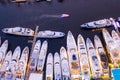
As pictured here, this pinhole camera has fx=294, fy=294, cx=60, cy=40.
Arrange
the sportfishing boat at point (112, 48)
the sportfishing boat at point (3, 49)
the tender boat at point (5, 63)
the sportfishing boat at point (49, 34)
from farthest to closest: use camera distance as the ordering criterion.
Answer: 1. the sportfishing boat at point (49, 34)
2. the sportfishing boat at point (3, 49)
3. the sportfishing boat at point (112, 48)
4. the tender boat at point (5, 63)

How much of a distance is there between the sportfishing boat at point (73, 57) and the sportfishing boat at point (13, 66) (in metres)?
3.59

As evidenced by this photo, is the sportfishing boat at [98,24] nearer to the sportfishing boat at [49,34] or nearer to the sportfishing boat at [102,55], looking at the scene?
the sportfishing boat at [102,55]

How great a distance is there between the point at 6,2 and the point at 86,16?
7099 mm

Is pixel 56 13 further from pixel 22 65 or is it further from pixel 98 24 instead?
pixel 22 65

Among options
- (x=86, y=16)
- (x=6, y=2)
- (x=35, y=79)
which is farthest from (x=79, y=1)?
(x=35, y=79)

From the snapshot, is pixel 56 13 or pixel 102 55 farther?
pixel 56 13

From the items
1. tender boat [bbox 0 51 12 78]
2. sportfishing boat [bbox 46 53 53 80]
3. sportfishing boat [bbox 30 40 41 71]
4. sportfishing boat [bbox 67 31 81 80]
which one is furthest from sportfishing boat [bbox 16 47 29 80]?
sportfishing boat [bbox 67 31 81 80]

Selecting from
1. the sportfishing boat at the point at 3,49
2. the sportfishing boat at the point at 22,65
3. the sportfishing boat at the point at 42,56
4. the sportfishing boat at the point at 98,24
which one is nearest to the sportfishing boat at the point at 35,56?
the sportfishing boat at the point at 42,56

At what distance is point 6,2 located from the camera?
25.3m

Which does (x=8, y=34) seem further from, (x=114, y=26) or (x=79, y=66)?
(x=114, y=26)

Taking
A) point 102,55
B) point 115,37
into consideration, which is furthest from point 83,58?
point 115,37

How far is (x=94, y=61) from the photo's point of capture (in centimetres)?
1948

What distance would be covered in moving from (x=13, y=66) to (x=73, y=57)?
4.08m

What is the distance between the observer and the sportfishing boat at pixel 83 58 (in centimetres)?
1852
